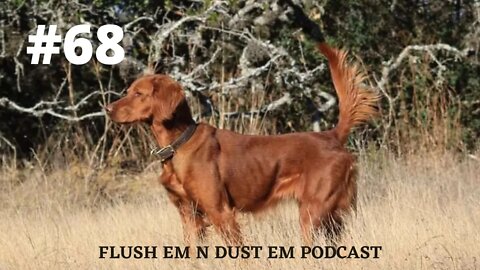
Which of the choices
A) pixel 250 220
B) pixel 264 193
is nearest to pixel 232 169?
pixel 264 193

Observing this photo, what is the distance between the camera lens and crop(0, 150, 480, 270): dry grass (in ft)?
16.5

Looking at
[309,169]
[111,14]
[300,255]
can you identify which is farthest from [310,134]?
[111,14]

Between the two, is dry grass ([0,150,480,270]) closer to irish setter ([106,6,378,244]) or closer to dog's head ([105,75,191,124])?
irish setter ([106,6,378,244])

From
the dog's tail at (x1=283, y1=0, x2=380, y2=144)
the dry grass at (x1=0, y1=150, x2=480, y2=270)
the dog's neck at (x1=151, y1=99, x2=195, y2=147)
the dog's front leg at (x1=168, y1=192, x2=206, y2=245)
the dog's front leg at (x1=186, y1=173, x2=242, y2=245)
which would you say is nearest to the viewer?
the dry grass at (x1=0, y1=150, x2=480, y2=270)

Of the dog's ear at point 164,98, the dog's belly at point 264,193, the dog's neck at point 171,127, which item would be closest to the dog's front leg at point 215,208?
the dog's belly at point 264,193

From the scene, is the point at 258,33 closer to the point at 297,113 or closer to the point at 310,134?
the point at 297,113

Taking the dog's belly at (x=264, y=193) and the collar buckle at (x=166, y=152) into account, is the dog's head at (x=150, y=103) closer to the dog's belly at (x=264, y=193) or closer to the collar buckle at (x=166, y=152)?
the collar buckle at (x=166, y=152)

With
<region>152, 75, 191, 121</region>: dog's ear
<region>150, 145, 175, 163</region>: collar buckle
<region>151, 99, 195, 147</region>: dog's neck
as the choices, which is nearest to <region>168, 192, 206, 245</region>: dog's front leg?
<region>150, 145, 175, 163</region>: collar buckle

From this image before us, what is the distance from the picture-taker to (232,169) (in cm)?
559

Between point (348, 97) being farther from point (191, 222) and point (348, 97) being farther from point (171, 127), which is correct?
point (191, 222)

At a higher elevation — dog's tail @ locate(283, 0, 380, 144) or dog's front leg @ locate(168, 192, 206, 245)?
dog's tail @ locate(283, 0, 380, 144)

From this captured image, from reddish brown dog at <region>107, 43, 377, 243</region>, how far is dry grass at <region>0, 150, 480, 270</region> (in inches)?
7.1

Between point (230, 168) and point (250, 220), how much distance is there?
25.8 inches

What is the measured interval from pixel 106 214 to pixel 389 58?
4342 millimetres
